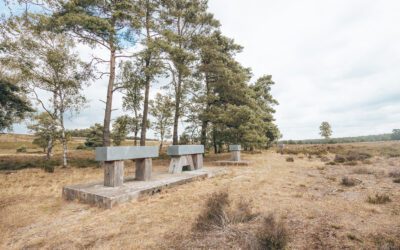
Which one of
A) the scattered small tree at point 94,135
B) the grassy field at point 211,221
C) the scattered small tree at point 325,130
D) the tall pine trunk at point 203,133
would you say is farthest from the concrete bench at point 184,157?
the scattered small tree at point 325,130

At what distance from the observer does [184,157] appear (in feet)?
30.1

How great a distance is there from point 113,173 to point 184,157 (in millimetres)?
3616

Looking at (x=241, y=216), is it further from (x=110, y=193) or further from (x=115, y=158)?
(x=115, y=158)

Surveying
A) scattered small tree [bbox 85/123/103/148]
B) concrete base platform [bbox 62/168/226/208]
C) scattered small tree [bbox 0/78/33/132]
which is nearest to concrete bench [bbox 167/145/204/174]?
concrete base platform [bbox 62/168/226/208]

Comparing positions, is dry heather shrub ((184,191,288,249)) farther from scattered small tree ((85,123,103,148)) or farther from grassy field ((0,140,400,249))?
scattered small tree ((85,123,103,148))

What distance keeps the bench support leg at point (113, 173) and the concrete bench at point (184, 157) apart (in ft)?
8.98

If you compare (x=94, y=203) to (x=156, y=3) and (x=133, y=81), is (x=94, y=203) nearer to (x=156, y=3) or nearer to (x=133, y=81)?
(x=133, y=81)

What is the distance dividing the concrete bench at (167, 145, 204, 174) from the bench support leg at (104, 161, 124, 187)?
2.74 m

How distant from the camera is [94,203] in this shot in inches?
203

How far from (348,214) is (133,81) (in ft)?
37.7

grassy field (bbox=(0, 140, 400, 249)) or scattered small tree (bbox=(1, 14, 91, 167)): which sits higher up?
scattered small tree (bbox=(1, 14, 91, 167))

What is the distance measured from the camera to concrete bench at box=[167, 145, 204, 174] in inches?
343

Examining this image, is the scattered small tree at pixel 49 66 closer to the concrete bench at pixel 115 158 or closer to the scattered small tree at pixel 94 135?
the concrete bench at pixel 115 158

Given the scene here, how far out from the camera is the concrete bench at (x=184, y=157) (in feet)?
28.6
